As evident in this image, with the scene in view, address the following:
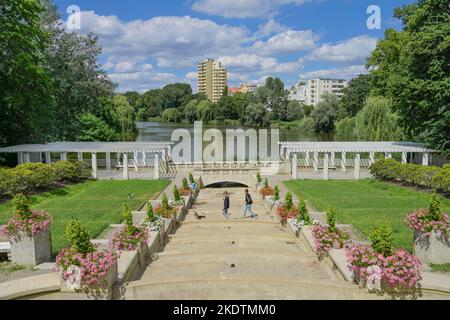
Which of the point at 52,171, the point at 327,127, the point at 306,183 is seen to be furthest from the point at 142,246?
the point at 327,127

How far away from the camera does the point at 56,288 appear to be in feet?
24.3

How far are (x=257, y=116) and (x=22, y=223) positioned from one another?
84352mm

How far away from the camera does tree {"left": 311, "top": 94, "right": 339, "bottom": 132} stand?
2749 inches

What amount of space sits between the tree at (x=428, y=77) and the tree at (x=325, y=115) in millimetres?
43701

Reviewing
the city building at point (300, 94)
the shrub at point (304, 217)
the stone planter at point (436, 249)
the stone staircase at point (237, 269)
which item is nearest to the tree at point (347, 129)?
the shrub at point (304, 217)

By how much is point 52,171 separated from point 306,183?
1570 cm

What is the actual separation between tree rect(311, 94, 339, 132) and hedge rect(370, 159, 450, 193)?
4435cm

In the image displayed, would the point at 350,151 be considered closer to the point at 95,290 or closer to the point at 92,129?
the point at 95,290

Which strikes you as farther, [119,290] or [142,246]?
[142,246]

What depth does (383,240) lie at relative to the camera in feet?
24.4

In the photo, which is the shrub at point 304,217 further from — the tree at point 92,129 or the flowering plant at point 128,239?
the tree at point 92,129

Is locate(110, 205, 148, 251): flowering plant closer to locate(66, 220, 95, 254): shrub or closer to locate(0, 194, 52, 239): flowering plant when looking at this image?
locate(66, 220, 95, 254): shrub

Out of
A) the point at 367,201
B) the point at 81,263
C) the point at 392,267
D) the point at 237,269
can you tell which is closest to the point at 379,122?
the point at 367,201
